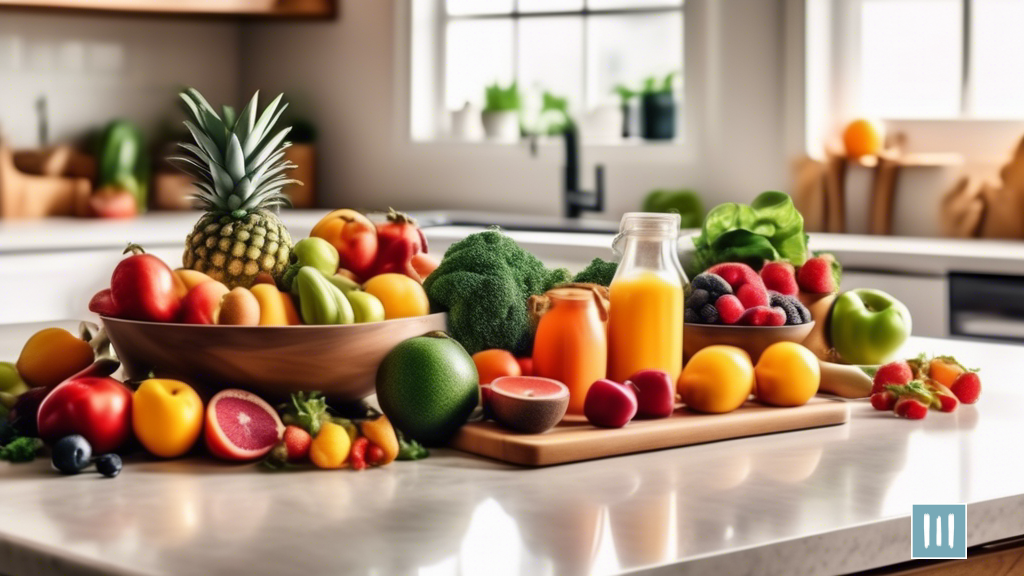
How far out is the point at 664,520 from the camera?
2.98ft

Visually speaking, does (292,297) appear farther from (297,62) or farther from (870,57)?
(297,62)

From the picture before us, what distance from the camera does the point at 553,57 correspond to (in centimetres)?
437

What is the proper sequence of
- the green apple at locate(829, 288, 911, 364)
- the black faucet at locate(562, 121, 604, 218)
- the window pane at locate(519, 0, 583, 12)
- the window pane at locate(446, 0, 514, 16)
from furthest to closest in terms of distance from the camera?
1. the window pane at locate(446, 0, 514, 16)
2. the window pane at locate(519, 0, 583, 12)
3. the black faucet at locate(562, 121, 604, 218)
4. the green apple at locate(829, 288, 911, 364)

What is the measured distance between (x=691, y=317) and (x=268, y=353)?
0.49 meters

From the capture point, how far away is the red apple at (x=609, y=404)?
1.15m

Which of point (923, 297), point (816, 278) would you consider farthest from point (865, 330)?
point (923, 297)

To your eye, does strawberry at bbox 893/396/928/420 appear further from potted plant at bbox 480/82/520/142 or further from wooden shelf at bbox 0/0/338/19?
wooden shelf at bbox 0/0/338/19

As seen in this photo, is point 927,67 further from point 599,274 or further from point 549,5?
point 599,274

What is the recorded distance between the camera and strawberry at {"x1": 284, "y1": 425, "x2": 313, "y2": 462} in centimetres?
107

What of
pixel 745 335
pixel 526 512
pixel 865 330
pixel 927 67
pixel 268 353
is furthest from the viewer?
pixel 927 67

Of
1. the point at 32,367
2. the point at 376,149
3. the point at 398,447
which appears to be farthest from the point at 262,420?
the point at 376,149

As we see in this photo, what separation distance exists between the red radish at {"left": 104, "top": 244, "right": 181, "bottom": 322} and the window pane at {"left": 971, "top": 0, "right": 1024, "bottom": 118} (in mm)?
2844

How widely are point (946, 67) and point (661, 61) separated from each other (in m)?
0.95

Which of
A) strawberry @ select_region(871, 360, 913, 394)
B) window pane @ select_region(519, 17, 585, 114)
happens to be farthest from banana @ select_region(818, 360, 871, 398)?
window pane @ select_region(519, 17, 585, 114)
